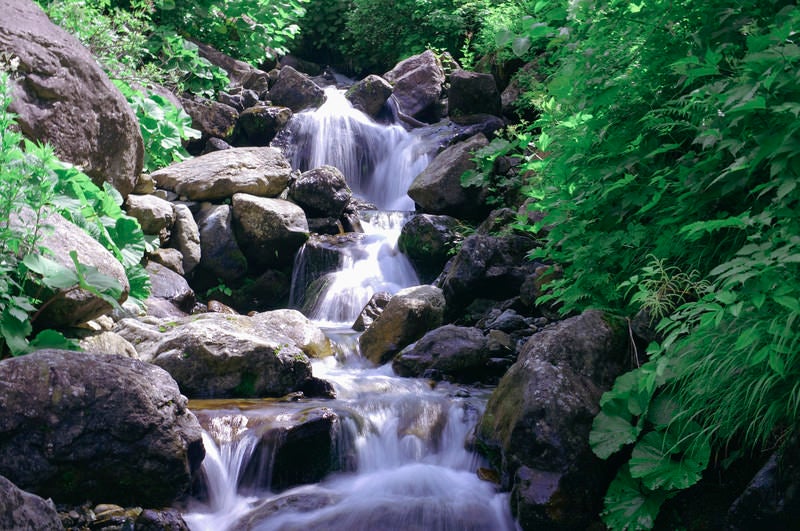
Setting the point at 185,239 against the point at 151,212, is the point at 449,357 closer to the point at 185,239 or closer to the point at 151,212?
the point at 151,212

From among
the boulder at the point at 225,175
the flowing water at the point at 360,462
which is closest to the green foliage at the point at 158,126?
the boulder at the point at 225,175

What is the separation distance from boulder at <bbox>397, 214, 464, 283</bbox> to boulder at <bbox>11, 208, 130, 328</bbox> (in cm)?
527

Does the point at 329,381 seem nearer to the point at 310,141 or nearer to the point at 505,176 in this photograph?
the point at 505,176

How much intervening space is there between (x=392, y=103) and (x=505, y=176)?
551 cm

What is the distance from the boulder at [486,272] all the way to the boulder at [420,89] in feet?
24.6

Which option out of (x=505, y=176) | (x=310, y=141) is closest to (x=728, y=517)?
(x=505, y=176)

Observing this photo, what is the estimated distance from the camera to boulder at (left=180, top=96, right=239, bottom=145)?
1160 centimetres

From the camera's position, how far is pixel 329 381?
605cm

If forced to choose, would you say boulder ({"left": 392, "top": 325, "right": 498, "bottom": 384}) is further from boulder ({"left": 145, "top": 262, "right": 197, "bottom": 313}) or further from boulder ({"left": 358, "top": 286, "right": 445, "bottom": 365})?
boulder ({"left": 145, "top": 262, "right": 197, "bottom": 313})

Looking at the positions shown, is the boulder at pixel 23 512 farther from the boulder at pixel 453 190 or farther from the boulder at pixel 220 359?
the boulder at pixel 453 190

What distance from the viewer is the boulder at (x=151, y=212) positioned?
8.09 metres

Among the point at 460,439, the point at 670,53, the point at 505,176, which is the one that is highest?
the point at 670,53

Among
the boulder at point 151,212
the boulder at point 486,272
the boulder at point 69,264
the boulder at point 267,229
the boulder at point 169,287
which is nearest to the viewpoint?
the boulder at point 69,264

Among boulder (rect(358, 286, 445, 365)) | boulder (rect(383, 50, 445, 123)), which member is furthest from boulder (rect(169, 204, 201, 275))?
boulder (rect(383, 50, 445, 123))
